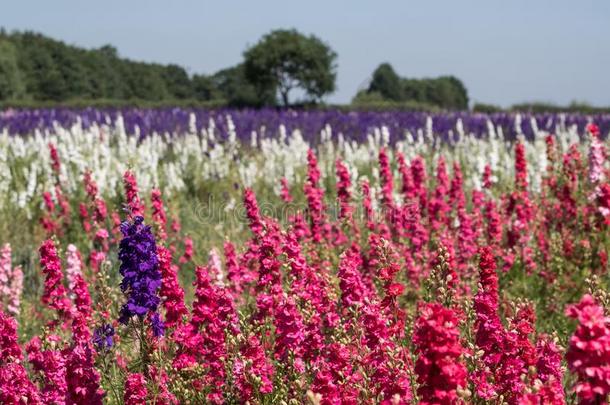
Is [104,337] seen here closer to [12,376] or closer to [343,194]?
[12,376]

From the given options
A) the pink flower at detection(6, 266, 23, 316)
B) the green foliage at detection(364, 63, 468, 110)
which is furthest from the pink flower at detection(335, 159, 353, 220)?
the green foliage at detection(364, 63, 468, 110)

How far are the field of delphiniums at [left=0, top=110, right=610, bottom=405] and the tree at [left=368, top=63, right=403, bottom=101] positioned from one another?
2976 inches

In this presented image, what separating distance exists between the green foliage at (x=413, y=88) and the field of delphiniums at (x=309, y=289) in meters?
72.5

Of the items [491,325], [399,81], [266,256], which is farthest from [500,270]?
[399,81]

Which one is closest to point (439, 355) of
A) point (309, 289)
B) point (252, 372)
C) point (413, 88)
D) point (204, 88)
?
point (252, 372)

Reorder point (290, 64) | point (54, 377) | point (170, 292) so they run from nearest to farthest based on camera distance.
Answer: point (54, 377) < point (170, 292) < point (290, 64)

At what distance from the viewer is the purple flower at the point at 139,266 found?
3.72 m

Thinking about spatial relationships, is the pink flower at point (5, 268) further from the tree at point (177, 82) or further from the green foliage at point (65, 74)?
the tree at point (177, 82)

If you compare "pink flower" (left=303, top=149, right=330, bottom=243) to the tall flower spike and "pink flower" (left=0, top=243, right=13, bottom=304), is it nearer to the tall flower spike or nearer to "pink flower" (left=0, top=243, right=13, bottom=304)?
"pink flower" (left=0, top=243, right=13, bottom=304)

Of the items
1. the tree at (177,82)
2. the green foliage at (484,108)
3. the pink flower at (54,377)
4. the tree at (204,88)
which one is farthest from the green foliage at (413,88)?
the pink flower at (54,377)

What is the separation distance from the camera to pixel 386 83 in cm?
8969

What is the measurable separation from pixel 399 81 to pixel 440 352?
93249mm

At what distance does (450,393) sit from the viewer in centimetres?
257

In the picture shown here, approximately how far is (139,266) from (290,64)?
1546 inches
